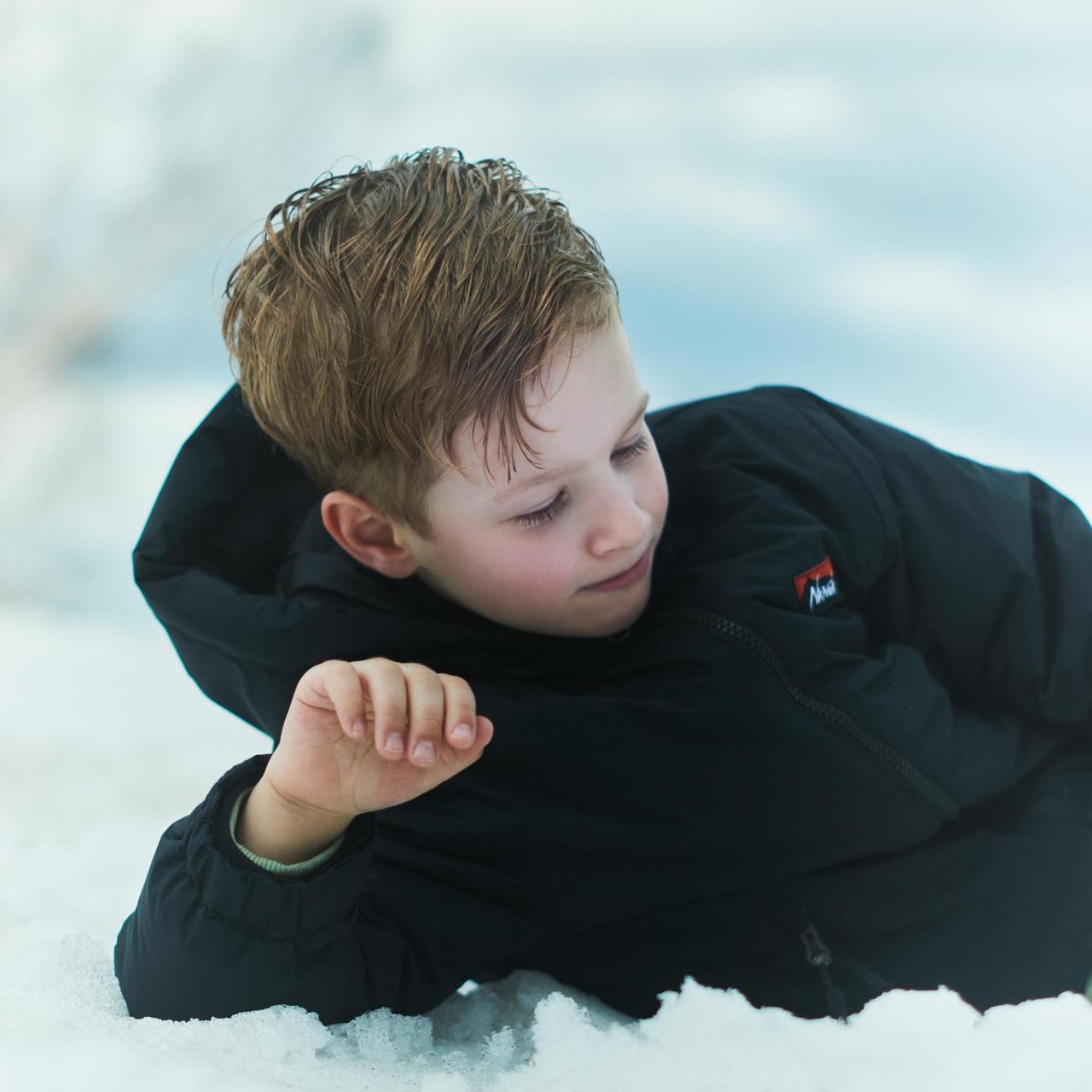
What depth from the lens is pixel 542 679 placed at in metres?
0.86

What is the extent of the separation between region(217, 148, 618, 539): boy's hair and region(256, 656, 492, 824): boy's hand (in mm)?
160

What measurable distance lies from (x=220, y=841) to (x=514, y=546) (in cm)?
24

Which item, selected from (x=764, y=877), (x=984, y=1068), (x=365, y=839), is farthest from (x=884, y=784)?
(x=365, y=839)

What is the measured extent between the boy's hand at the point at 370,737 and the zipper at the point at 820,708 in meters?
Result: 0.21

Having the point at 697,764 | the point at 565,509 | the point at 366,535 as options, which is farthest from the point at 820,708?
the point at 366,535

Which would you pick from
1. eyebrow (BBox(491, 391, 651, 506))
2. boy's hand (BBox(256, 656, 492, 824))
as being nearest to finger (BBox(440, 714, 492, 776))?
boy's hand (BBox(256, 656, 492, 824))

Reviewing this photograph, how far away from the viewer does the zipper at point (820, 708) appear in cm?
81

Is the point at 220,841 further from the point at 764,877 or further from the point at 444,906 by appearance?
the point at 764,877

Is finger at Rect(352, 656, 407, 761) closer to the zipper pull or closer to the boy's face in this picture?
the boy's face

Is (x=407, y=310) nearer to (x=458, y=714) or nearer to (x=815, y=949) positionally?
(x=458, y=714)

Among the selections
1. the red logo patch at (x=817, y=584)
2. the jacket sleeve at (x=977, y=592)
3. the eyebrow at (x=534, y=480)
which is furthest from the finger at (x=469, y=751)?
the jacket sleeve at (x=977, y=592)

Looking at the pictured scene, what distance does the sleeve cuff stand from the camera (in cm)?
71

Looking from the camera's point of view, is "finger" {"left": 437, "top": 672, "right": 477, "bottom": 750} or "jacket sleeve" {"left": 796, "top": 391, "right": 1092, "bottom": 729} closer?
"finger" {"left": 437, "top": 672, "right": 477, "bottom": 750}

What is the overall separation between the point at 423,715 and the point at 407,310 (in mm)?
243
